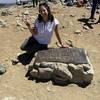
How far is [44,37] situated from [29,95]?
168cm

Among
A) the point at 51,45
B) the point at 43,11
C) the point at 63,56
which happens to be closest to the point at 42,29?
the point at 43,11

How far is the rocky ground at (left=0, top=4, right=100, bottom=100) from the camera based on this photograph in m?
6.34

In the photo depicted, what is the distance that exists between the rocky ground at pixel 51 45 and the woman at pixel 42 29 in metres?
0.58

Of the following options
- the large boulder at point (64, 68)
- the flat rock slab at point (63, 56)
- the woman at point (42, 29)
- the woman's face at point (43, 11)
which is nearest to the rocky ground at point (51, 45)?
the large boulder at point (64, 68)

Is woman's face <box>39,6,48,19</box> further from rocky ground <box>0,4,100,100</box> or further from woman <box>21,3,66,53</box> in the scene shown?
rocky ground <box>0,4,100,100</box>

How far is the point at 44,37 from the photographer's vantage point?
7.50m

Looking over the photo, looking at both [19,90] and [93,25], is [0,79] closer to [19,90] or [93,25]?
[19,90]

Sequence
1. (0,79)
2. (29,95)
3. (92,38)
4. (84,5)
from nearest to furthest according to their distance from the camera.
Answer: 1. (29,95)
2. (0,79)
3. (92,38)
4. (84,5)

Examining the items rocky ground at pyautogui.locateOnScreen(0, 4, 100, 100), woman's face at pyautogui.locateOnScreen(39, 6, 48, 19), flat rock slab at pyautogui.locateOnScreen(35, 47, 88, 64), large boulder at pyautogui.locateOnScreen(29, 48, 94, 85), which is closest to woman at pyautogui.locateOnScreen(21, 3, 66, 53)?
woman's face at pyautogui.locateOnScreen(39, 6, 48, 19)

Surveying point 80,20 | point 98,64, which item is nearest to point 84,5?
point 80,20

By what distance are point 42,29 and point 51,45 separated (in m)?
1.51

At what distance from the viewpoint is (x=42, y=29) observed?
737 centimetres

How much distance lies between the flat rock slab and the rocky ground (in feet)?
1.55

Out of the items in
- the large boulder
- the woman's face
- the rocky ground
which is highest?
the woman's face
